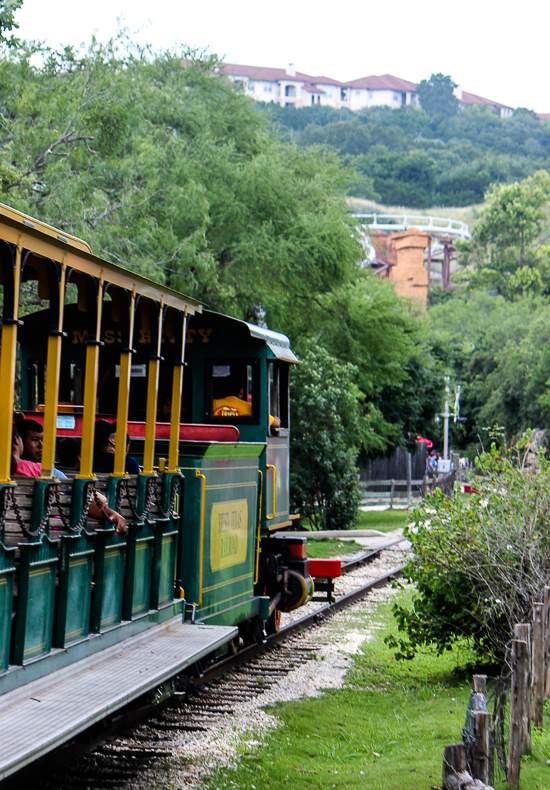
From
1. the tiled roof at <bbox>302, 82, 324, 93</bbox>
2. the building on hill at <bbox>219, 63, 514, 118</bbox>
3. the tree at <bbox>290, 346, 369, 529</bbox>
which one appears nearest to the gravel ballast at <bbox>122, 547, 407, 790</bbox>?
the tree at <bbox>290, 346, 369, 529</bbox>

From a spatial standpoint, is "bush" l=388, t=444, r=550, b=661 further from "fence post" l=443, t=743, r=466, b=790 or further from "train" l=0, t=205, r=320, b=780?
"fence post" l=443, t=743, r=466, b=790

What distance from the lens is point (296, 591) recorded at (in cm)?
996

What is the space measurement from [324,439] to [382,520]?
6.30 meters

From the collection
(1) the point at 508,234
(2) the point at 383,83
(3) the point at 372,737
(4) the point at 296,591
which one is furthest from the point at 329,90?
(3) the point at 372,737

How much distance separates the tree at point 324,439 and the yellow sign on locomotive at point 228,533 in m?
12.7

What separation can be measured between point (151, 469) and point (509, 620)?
3510 mm

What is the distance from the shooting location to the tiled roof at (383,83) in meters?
192

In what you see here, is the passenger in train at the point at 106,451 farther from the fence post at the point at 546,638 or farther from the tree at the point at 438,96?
the tree at the point at 438,96

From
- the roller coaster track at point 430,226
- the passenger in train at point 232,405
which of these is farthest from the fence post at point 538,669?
the roller coaster track at point 430,226

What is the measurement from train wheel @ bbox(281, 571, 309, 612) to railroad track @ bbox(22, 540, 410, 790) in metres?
0.45

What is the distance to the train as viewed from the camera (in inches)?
182

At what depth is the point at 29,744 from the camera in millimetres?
4000

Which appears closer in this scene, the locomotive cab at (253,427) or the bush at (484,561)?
the bush at (484,561)

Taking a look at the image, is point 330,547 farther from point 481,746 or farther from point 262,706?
point 481,746
